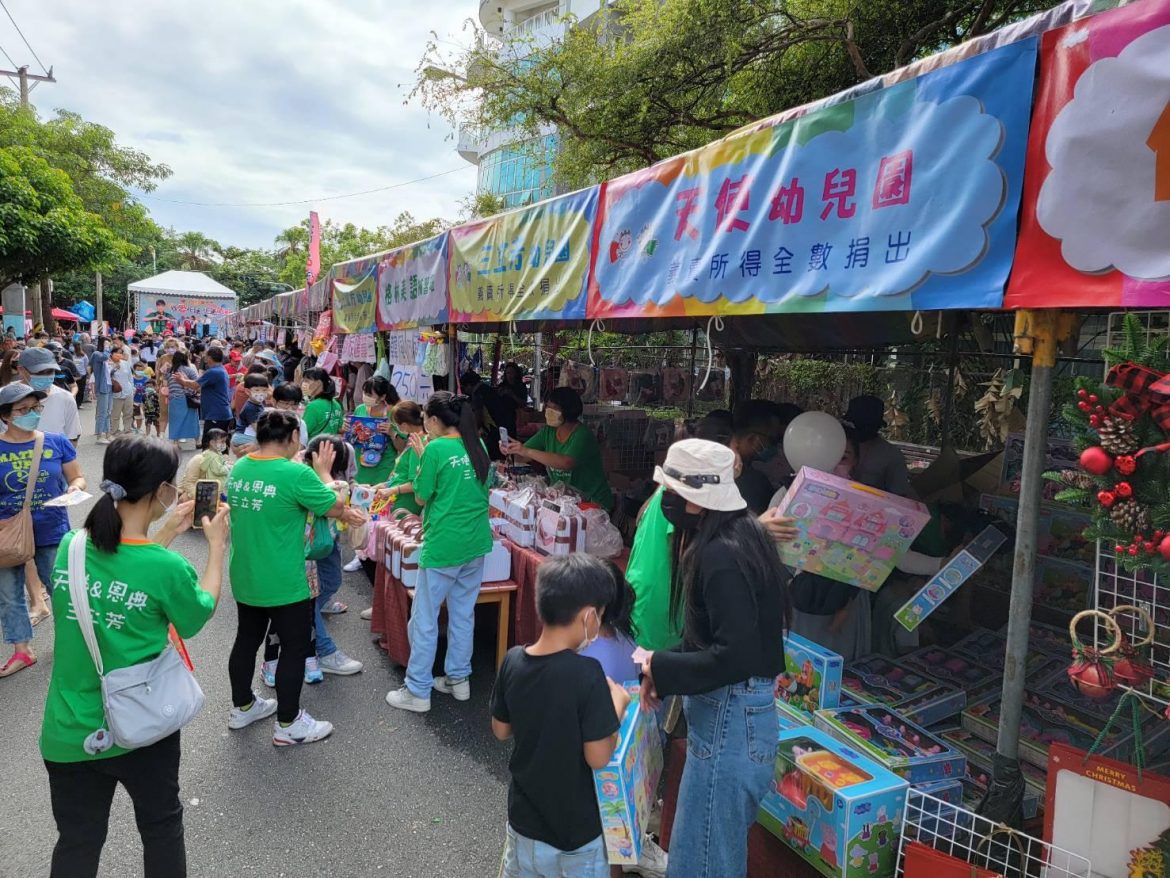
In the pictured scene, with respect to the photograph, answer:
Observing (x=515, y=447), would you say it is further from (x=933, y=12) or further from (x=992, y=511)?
(x=933, y=12)

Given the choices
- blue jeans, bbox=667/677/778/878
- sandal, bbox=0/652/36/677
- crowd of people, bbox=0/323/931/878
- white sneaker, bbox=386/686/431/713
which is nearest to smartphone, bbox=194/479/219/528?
crowd of people, bbox=0/323/931/878

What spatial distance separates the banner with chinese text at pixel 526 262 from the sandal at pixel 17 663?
12.1 feet

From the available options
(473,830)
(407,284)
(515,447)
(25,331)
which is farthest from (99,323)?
(473,830)

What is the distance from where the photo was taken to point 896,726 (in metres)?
2.76

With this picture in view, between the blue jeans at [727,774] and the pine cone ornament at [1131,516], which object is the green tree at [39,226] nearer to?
the blue jeans at [727,774]

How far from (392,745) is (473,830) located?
0.87 m

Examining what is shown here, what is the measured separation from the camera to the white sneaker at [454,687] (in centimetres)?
435

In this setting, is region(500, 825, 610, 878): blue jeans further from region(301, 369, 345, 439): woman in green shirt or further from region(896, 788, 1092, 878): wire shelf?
region(301, 369, 345, 439): woman in green shirt

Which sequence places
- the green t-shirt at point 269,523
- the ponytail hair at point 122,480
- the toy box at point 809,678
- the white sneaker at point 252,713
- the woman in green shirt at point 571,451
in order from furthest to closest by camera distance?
the woman in green shirt at point 571,451 → the white sneaker at point 252,713 → the green t-shirt at point 269,523 → the toy box at point 809,678 → the ponytail hair at point 122,480

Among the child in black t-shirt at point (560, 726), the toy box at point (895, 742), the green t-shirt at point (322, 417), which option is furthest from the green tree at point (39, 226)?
the toy box at point (895, 742)

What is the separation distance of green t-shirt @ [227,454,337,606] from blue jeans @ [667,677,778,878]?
7.46ft

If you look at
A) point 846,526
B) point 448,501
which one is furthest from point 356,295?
point 846,526

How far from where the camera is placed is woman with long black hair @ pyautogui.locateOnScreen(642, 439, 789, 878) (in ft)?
6.92

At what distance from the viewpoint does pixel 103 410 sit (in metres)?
13.4
